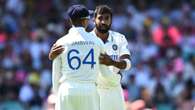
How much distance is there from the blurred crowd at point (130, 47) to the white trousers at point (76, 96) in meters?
8.13

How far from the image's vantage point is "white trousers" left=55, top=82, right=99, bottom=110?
1227 cm

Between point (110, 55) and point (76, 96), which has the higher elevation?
point (110, 55)

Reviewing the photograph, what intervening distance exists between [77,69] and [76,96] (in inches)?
13.1

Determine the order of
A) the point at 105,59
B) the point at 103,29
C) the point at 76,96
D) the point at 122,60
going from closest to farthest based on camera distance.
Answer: the point at 76,96, the point at 105,59, the point at 122,60, the point at 103,29

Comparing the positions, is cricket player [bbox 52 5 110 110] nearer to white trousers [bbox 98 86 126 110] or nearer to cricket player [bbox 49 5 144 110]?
cricket player [bbox 49 5 144 110]

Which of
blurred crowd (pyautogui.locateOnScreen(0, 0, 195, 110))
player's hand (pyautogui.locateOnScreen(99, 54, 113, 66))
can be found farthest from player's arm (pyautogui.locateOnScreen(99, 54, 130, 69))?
blurred crowd (pyautogui.locateOnScreen(0, 0, 195, 110))

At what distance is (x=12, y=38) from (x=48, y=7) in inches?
67.1

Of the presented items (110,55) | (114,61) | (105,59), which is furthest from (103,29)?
(105,59)

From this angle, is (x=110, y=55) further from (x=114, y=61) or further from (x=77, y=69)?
(x=77, y=69)

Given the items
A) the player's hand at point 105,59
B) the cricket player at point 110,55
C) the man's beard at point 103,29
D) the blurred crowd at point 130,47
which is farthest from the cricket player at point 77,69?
the blurred crowd at point 130,47

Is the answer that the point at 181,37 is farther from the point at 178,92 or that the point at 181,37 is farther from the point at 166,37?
the point at 178,92

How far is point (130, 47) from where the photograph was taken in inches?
919

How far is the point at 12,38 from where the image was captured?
24.4 m

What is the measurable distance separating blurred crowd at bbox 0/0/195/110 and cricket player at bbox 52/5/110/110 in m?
8.11
